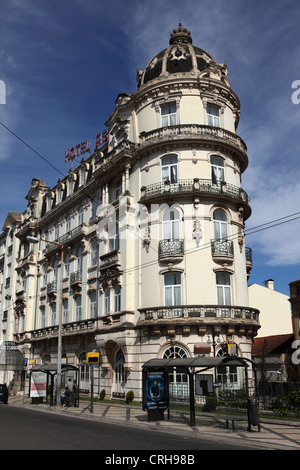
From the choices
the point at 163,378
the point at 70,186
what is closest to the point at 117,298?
the point at 163,378

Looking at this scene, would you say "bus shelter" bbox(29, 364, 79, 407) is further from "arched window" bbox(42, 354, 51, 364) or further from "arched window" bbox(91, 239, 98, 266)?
"arched window" bbox(42, 354, 51, 364)

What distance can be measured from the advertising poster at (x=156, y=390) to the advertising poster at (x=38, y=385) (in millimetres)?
13189

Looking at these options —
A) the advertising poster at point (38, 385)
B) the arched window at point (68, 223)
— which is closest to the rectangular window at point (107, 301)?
the advertising poster at point (38, 385)

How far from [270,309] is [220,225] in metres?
26.9

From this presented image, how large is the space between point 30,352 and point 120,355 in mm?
17683

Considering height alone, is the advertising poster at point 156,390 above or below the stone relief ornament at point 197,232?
below

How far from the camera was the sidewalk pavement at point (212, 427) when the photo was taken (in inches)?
593

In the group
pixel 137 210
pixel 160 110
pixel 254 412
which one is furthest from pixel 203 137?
pixel 254 412

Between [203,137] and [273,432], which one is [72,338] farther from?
[273,432]

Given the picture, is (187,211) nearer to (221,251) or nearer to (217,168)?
(221,251)

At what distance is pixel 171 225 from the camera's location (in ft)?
102

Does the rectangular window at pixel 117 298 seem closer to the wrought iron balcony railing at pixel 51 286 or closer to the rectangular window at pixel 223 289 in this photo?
the rectangular window at pixel 223 289

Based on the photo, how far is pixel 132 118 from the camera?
35.7m

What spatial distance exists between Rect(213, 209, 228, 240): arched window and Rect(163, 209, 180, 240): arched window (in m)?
2.66
